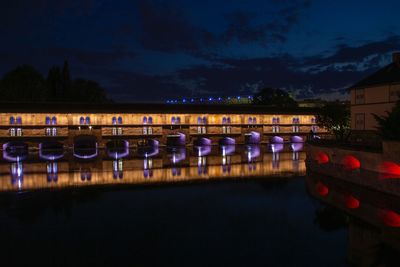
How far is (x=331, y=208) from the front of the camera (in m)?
26.2

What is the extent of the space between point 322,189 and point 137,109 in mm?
50966

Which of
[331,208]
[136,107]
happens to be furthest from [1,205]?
[136,107]

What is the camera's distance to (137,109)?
7750 centimetres

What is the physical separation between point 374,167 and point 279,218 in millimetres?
8636

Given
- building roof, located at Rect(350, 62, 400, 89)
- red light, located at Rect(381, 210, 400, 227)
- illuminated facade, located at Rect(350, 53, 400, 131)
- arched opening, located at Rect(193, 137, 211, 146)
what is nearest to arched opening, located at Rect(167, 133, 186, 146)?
arched opening, located at Rect(193, 137, 211, 146)

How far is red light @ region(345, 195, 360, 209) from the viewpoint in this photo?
26.0 meters

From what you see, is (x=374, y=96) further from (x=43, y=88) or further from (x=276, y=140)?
(x=43, y=88)

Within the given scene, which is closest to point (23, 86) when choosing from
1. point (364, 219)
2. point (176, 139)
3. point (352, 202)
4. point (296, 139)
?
point (176, 139)

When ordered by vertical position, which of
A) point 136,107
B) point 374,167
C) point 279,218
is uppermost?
point 136,107

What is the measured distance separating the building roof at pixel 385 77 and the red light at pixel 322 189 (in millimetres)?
12880

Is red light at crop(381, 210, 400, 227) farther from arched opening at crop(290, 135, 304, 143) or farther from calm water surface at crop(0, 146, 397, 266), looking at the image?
arched opening at crop(290, 135, 304, 143)

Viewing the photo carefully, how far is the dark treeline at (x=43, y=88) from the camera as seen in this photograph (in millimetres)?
85938

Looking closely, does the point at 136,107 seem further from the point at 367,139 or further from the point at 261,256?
the point at 261,256

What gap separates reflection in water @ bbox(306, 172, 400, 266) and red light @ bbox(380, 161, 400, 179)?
1.32 meters
